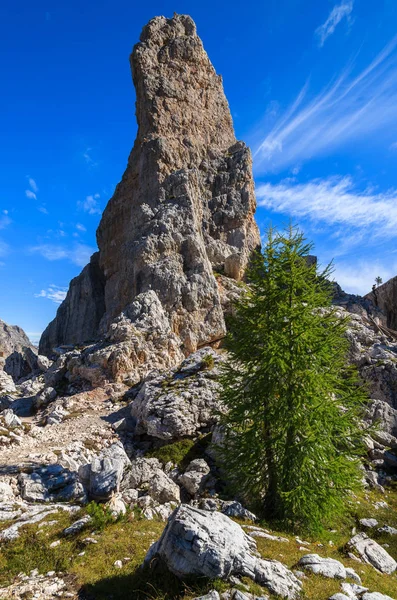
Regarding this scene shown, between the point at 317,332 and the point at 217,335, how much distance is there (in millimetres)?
32830

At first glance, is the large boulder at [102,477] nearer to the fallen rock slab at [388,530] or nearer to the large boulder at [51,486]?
the large boulder at [51,486]

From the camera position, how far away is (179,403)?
2086 cm

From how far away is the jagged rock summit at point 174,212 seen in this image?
149 ft

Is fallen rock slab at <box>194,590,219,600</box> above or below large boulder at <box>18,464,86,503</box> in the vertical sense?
above

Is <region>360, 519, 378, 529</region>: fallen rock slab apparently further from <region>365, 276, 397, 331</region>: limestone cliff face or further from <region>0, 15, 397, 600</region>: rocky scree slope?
<region>365, 276, 397, 331</region>: limestone cliff face

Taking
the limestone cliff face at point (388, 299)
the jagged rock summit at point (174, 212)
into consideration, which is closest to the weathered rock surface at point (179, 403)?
the jagged rock summit at point (174, 212)

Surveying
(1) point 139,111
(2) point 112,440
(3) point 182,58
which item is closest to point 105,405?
(2) point 112,440

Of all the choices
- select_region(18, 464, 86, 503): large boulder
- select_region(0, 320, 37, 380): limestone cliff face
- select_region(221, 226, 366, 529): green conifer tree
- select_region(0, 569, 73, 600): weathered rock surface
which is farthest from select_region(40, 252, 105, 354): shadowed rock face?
select_region(0, 569, 73, 600): weathered rock surface

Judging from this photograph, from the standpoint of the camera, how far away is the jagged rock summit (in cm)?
4541

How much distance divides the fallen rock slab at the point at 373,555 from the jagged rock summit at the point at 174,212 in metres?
29.9

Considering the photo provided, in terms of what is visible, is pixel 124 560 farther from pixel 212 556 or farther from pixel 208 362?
pixel 208 362

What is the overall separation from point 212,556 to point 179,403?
14121 mm

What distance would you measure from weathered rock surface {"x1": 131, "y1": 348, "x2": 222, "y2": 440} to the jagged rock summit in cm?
1540

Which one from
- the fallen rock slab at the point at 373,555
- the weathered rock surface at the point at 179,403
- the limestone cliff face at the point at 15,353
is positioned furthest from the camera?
the limestone cliff face at the point at 15,353
